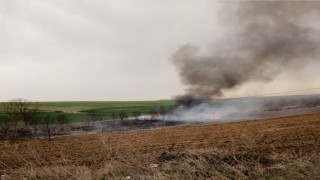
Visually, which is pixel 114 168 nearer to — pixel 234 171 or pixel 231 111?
pixel 234 171

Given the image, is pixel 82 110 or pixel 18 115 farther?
pixel 82 110

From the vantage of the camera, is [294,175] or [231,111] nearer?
[294,175]

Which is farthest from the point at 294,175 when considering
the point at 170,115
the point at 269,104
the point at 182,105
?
the point at 269,104

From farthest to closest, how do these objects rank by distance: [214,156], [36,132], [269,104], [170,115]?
[269,104]
[170,115]
[36,132]
[214,156]

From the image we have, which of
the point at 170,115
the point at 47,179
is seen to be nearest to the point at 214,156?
the point at 47,179

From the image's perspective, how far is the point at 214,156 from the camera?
1084 centimetres

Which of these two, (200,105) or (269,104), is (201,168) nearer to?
(200,105)

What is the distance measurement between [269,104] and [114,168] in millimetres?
115392

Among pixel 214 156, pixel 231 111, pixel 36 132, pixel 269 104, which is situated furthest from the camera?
pixel 269 104

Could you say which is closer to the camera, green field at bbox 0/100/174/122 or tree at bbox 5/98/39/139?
tree at bbox 5/98/39/139

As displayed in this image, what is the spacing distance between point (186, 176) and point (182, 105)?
311ft

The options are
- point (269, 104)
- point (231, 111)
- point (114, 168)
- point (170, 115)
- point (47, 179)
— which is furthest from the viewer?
point (269, 104)

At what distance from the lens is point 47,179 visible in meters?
9.03

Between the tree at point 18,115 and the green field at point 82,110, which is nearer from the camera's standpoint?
the tree at point 18,115
